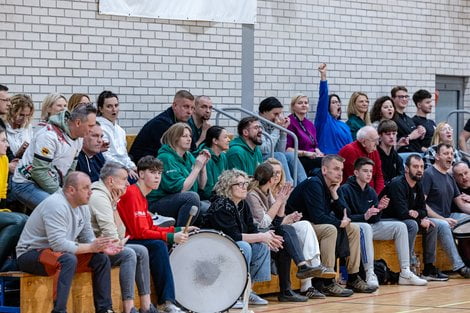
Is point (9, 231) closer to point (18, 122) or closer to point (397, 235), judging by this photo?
point (18, 122)

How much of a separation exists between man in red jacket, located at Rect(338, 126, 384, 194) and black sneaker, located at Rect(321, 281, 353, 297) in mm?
2002

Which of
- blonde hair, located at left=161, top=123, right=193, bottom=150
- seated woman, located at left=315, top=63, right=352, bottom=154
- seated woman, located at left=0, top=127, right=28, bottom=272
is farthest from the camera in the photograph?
seated woman, located at left=315, top=63, right=352, bottom=154

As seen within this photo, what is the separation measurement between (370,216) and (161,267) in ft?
11.0

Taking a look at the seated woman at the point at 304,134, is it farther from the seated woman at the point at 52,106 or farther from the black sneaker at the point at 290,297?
the seated woman at the point at 52,106

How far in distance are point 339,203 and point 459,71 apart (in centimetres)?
635

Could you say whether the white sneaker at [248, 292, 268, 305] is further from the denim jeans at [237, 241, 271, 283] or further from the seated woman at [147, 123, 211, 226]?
the seated woman at [147, 123, 211, 226]

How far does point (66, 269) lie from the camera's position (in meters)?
8.42

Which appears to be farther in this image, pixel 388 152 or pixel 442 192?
pixel 388 152

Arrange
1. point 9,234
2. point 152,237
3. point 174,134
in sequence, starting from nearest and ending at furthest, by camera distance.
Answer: point 9,234
point 152,237
point 174,134

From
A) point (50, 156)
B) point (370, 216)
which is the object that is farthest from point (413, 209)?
point (50, 156)

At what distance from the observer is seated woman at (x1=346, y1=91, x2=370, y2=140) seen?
14.3 m

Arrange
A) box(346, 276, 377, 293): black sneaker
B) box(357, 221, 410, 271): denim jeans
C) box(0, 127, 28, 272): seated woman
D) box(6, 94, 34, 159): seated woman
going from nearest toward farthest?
box(0, 127, 28, 272): seated woman, box(6, 94, 34, 159): seated woman, box(346, 276, 377, 293): black sneaker, box(357, 221, 410, 271): denim jeans

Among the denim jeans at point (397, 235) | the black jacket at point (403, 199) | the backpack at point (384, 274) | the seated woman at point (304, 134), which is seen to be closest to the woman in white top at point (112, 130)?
the seated woman at point (304, 134)

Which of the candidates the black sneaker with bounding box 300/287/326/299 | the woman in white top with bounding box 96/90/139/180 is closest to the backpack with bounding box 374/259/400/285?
the black sneaker with bounding box 300/287/326/299
